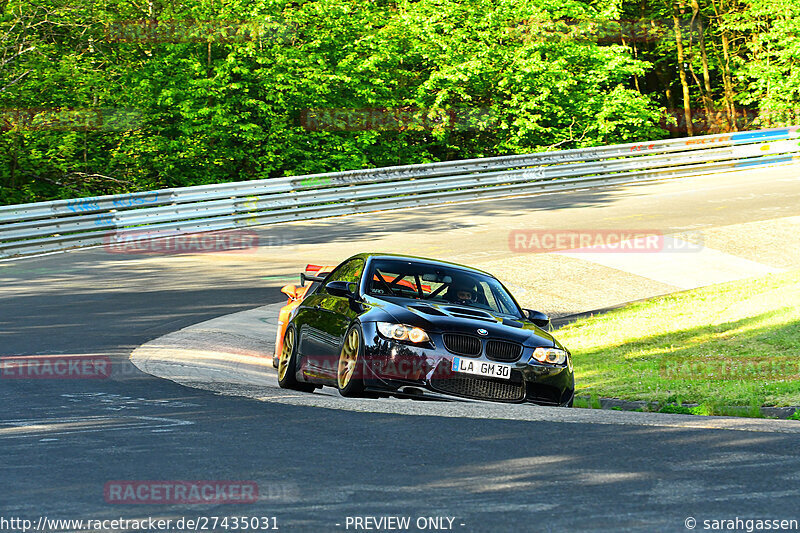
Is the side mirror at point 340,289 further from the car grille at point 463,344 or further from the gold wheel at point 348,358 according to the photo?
the car grille at point 463,344

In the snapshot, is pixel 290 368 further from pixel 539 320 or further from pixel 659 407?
pixel 659 407

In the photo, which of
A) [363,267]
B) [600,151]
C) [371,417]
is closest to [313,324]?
[363,267]

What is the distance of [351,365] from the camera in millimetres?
9188

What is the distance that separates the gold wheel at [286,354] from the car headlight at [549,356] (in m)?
2.68

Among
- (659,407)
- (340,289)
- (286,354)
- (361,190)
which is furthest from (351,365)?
(361,190)

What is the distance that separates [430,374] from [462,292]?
1825mm

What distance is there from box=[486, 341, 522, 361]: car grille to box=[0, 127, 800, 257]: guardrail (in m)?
15.3

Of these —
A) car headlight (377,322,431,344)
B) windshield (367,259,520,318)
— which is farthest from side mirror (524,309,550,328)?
car headlight (377,322,431,344)

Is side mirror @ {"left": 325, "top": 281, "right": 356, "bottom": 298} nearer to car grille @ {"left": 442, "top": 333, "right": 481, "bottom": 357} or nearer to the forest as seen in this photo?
car grille @ {"left": 442, "top": 333, "right": 481, "bottom": 357}

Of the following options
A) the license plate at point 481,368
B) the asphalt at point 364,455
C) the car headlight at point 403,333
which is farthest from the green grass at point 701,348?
the car headlight at point 403,333

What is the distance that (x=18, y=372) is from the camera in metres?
10.5

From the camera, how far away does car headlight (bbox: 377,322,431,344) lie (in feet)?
29.4

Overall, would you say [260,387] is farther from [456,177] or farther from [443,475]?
[456,177]

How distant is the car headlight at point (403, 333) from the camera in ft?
29.4
